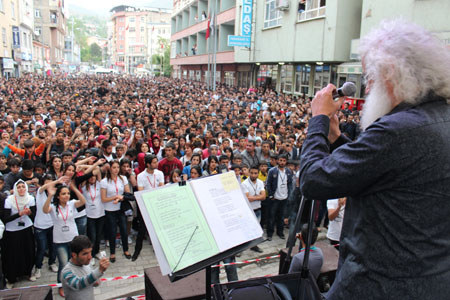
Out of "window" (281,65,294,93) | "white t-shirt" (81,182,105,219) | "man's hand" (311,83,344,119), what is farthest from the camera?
"window" (281,65,294,93)

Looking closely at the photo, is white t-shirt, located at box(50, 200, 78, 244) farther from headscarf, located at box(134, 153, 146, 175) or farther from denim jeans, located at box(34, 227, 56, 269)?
headscarf, located at box(134, 153, 146, 175)

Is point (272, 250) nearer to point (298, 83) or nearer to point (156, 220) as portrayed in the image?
point (156, 220)

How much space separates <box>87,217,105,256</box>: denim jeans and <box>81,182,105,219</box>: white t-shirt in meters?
0.11

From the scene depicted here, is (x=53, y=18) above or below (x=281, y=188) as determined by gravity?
above

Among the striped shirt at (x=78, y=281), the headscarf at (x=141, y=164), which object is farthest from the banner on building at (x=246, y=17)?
the striped shirt at (x=78, y=281)

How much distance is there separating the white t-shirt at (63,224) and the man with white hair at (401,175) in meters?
4.72

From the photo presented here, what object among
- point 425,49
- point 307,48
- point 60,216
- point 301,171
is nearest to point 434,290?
point 301,171

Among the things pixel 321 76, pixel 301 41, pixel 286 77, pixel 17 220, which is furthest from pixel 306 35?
pixel 17 220

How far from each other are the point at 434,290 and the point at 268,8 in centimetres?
2629

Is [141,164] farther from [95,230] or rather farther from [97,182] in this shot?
[95,230]

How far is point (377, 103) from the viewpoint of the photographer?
1456mm

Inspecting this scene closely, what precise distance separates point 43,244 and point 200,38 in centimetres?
4316

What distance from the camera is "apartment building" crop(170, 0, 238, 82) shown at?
34.3 metres

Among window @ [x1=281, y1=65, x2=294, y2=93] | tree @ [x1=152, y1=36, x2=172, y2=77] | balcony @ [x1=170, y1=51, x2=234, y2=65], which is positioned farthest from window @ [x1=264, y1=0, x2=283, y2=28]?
tree @ [x1=152, y1=36, x2=172, y2=77]
